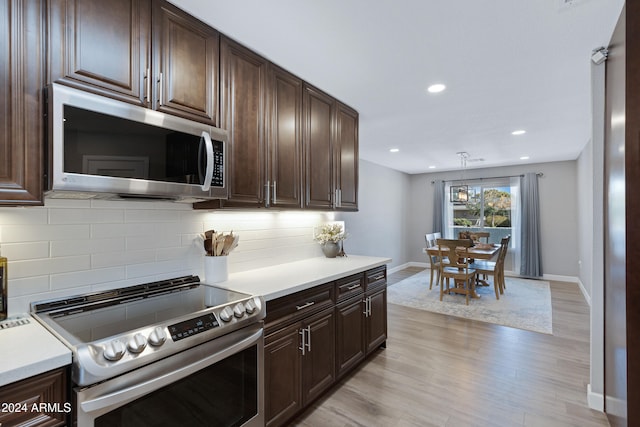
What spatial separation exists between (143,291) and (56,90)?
108 cm

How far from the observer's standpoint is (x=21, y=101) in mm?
1195

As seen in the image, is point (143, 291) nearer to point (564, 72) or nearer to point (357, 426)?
point (357, 426)

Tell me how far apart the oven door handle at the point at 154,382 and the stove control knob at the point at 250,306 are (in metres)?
0.14

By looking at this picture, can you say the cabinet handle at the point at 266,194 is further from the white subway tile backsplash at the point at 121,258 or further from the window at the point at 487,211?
the window at the point at 487,211

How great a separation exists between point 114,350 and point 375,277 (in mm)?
2224

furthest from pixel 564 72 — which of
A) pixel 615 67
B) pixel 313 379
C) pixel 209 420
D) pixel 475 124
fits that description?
pixel 209 420

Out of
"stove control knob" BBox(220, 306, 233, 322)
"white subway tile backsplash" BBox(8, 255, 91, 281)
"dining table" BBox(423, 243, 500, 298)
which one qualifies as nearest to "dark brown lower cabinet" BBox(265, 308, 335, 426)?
"stove control knob" BBox(220, 306, 233, 322)

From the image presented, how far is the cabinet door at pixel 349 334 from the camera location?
2.42 metres

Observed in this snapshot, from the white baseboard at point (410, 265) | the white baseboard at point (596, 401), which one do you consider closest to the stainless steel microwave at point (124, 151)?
the white baseboard at point (596, 401)

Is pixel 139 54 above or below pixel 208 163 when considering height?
above

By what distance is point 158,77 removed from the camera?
1614 millimetres

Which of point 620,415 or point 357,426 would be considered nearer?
point 620,415

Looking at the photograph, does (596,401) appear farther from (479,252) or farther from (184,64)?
(184,64)

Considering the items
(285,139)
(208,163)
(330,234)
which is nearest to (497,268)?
(330,234)
